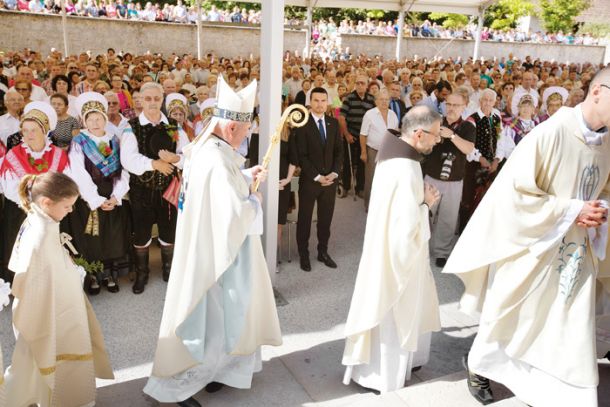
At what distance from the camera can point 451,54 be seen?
31109 mm

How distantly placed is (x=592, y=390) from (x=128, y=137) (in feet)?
13.5

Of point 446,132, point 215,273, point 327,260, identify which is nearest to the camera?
point 215,273

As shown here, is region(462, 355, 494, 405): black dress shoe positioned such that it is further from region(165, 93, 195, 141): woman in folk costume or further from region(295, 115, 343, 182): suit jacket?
region(165, 93, 195, 141): woman in folk costume

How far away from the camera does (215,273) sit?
3295mm

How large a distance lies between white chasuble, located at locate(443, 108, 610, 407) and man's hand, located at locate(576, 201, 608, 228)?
1.4 inches

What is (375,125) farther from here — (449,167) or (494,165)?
(449,167)

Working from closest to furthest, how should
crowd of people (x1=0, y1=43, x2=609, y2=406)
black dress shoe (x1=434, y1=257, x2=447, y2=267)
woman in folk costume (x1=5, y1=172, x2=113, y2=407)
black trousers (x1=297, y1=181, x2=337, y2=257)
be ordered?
1. woman in folk costume (x1=5, y1=172, x2=113, y2=407)
2. crowd of people (x1=0, y1=43, x2=609, y2=406)
3. black trousers (x1=297, y1=181, x2=337, y2=257)
4. black dress shoe (x1=434, y1=257, x2=447, y2=267)

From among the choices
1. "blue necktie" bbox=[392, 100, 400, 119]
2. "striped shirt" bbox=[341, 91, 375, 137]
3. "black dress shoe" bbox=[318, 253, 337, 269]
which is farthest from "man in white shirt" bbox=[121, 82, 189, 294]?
"blue necktie" bbox=[392, 100, 400, 119]

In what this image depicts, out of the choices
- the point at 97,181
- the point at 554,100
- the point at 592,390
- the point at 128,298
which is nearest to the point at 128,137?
the point at 97,181

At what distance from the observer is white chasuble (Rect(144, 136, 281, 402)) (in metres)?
3.26

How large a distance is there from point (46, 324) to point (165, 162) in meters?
2.34

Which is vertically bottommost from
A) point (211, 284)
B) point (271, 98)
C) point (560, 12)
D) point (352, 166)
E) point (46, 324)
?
point (352, 166)

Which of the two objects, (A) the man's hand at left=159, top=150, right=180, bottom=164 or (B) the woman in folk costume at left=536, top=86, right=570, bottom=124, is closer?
(A) the man's hand at left=159, top=150, right=180, bottom=164

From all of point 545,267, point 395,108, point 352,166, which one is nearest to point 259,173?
point 545,267
